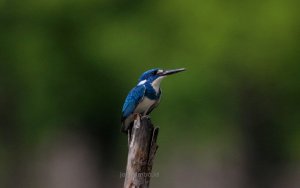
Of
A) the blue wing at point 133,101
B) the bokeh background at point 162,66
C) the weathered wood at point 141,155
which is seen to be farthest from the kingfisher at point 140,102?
the bokeh background at point 162,66

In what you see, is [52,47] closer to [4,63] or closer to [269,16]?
[4,63]

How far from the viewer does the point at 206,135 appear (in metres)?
24.2

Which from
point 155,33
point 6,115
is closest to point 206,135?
point 155,33

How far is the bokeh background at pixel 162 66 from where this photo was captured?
23000mm

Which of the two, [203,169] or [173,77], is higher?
[173,77]

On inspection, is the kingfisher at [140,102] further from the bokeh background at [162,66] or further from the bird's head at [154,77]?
the bokeh background at [162,66]

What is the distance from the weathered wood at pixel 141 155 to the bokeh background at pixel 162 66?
12.7 m

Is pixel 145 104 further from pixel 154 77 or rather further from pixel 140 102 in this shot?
pixel 154 77

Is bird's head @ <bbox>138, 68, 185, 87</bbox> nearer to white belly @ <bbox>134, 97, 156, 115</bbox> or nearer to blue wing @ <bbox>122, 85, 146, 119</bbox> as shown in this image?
blue wing @ <bbox>122, 85, 146, 119</bbox>

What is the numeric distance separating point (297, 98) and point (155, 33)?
135 inches

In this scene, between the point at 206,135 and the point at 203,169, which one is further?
the point at 203,169

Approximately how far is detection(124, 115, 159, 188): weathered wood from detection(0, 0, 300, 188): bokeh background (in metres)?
12.7

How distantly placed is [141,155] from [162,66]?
12.8 m

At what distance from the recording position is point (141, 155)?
9.83 metres
